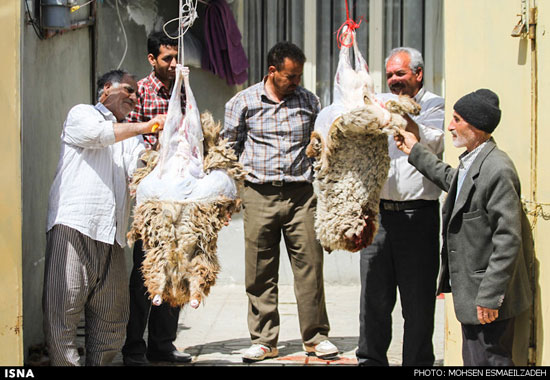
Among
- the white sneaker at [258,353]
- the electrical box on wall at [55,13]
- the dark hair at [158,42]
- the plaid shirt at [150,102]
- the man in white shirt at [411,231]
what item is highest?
the electrical box on wall at [55,13]

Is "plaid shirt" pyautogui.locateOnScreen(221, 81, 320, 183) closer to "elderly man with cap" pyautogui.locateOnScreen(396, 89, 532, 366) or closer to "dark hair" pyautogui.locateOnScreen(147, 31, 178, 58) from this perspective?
"dark hair" pyautogui.locateOnScreen(147, 31, 178, 58)

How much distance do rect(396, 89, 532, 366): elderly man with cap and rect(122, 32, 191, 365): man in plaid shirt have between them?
2.01 metres

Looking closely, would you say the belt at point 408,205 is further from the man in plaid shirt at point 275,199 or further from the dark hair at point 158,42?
the dark hair at point 158,42

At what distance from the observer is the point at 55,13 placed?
4.82m

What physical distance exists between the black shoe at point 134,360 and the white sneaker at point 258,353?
671mm

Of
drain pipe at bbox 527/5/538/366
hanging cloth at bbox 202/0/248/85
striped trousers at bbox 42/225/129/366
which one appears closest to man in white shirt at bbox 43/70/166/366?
striped trousers at bbox 42/225/129/366

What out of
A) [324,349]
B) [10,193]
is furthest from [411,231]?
[10,193]

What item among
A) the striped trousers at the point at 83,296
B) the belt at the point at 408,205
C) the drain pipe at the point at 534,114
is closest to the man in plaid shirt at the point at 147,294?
the striped trousers at the point at 83,296

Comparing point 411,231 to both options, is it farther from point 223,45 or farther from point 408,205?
point 223,45

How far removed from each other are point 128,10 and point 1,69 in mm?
3157

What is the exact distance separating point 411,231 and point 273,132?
45.3 inches

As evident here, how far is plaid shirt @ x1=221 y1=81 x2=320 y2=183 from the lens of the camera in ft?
15.9

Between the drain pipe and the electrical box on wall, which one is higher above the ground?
the electrical box on wall

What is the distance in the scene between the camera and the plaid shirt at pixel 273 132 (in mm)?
4855
